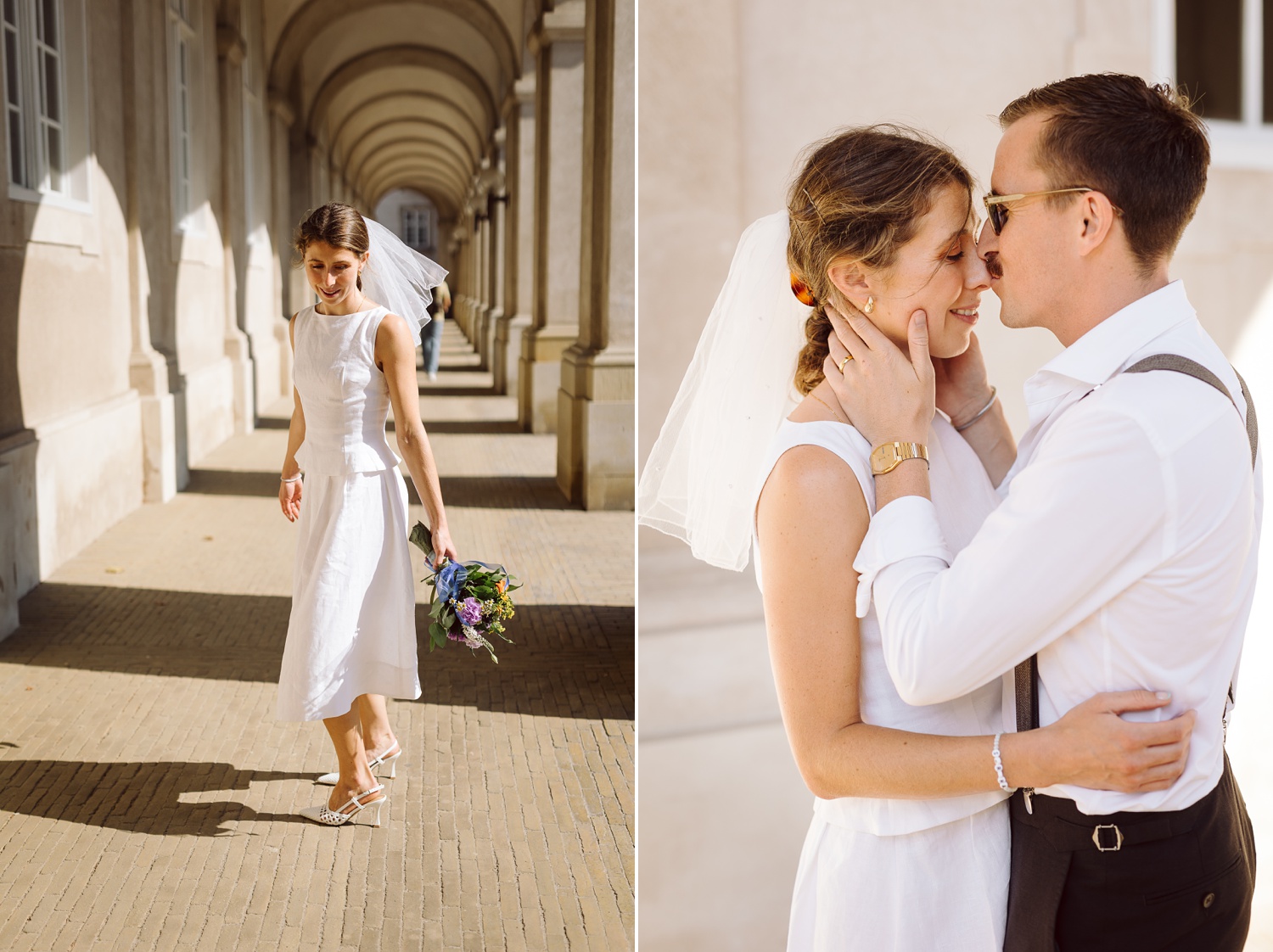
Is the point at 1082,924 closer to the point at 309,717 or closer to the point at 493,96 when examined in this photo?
the point at 309,717

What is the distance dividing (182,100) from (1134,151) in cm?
1224

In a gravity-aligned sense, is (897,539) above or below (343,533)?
above

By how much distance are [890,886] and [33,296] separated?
687 centimetres

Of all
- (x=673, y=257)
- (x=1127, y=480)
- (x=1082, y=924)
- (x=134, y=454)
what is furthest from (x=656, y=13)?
(x=134, y=454)

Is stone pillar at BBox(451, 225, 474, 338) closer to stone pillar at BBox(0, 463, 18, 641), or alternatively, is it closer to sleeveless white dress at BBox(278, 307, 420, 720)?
stone pillar at BBox(0, 463, 18, 641)

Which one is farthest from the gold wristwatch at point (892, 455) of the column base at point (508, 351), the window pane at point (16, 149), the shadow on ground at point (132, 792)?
the column base at point (508, 351)

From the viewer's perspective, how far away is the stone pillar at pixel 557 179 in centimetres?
1245

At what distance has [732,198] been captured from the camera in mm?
3105

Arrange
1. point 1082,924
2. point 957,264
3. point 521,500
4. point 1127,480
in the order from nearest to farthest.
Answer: point 1127,480 < point 1082,924 < point 957,264 < point 521,500

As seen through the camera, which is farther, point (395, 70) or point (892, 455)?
point (395, 70)

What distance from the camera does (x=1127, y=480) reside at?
1.52m

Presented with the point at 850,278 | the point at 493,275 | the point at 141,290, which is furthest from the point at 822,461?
the point at 493,275

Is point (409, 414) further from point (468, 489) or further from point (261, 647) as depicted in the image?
point (468, 489)

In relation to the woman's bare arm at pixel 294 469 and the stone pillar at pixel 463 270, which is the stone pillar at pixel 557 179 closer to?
the woman's bare arm at pixel 294 469
